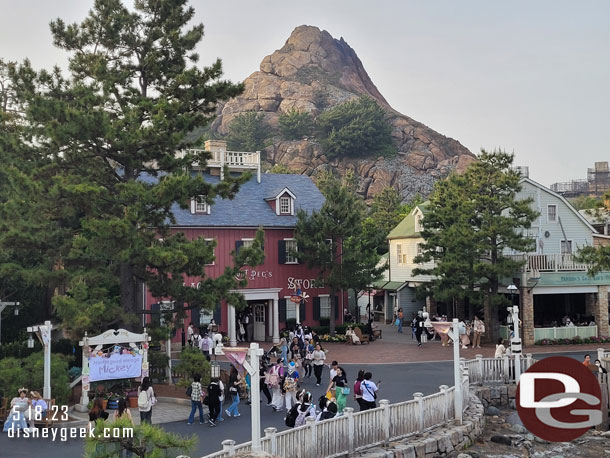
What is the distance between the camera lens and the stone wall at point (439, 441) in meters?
15.6

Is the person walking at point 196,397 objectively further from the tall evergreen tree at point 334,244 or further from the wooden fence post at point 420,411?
the tall evergreen tree at point 334,244

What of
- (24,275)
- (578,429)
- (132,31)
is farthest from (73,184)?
(578,429)

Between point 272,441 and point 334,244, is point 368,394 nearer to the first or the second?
point 272,441

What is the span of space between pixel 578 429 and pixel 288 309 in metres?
25.1

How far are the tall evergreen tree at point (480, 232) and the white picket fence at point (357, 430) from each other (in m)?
15.1

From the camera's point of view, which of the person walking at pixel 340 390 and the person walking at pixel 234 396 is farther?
the person walking at pixel 234 396

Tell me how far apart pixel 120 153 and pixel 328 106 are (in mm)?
112819

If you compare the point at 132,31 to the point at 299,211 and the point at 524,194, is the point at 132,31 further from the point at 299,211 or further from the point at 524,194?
the point at 524,194

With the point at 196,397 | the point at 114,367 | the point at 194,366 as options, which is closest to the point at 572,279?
→ the point at 194,366

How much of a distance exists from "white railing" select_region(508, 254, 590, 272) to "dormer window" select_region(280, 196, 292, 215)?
45.2 ft

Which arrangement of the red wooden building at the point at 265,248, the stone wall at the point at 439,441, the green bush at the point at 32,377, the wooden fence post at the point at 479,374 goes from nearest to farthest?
the stone wall at the point at 439,441
the green bush at the point at 32,377
the wooden fence post at the point at 479,374
the red wooden building at the point at 265,248

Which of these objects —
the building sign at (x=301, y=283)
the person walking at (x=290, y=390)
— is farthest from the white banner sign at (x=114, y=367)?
the building sign at (x=301, y=283)

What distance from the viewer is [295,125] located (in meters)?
112

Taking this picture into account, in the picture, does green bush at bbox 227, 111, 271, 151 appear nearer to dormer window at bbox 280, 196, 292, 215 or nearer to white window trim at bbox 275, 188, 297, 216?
dormer window at bbox 280, 196, 292, 215
